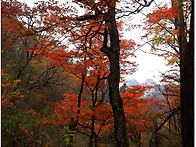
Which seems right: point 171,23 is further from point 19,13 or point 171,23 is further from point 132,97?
point 19,13

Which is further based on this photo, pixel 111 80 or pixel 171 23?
pixel 171 23

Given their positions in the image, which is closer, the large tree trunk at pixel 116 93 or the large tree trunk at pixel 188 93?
the large tree trunk at pixel 188 93

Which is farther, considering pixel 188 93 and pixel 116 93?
pixel 116 93

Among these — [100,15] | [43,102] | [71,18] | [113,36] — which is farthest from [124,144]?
[43,102]

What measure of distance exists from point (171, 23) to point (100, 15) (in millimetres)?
7278

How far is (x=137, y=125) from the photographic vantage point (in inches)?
424

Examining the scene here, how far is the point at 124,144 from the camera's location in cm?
395

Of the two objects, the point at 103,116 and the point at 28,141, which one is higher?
the point at 103,116

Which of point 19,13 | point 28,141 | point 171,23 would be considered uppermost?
point 171,23

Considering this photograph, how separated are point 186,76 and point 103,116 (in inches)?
232

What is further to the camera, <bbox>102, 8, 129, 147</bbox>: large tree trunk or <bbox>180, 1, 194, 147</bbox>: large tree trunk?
<bbox>102, 8, 129, 147</bbox>: large tree trunk

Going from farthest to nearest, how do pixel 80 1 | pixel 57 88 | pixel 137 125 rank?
pixel 57 88 → pixel 137 125 → pixel 80 1

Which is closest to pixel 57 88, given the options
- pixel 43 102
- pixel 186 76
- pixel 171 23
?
pixel 43 102

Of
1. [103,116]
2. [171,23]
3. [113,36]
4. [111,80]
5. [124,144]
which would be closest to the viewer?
[124,144]
